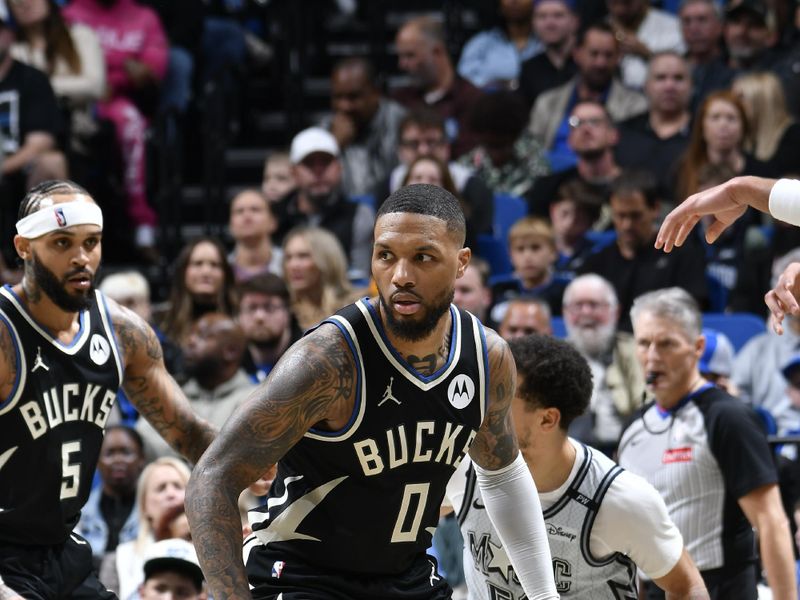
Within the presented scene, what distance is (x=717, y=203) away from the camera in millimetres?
4566

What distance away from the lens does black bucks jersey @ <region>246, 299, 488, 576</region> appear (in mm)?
4195

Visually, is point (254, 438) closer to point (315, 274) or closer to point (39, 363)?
point (39, 363)

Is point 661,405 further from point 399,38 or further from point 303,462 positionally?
point 399,38

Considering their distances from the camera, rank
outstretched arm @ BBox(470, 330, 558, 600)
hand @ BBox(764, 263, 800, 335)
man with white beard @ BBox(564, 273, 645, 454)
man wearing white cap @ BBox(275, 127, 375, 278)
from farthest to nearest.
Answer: man wearing white cap @ BBox(275, 127, 375, 278) < man with white beard @ BBox(564, 273, 645, 454) < outstretched arm @ BBox(470, 330, 558, 600) < hand @ BBox(764, 263, 800, 335)

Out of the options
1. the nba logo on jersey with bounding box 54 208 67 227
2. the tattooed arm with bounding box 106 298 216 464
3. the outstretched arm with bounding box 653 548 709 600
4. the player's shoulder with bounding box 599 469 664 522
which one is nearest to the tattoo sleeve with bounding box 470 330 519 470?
the player's shoulder with bounding box 599 469 664 522

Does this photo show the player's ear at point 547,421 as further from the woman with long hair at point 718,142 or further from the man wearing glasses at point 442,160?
the woman with long hair at point 718,142

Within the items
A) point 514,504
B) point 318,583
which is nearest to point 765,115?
point 514,504

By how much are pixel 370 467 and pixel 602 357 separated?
4176 millimetres

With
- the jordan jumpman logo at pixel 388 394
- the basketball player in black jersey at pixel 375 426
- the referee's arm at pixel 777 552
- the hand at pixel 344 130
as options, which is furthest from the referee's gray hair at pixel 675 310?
the hand at pixel 344 130

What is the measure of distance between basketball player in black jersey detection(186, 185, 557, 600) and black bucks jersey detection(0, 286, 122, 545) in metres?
0.84

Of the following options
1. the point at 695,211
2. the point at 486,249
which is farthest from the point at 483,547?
the point at 486,249

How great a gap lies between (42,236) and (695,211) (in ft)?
7.30

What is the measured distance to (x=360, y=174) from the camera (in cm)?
1106

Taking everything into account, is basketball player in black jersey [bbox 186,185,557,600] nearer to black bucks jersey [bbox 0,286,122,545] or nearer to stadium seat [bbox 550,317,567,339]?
black bucks jersey [bbox 0,286,122,545]
